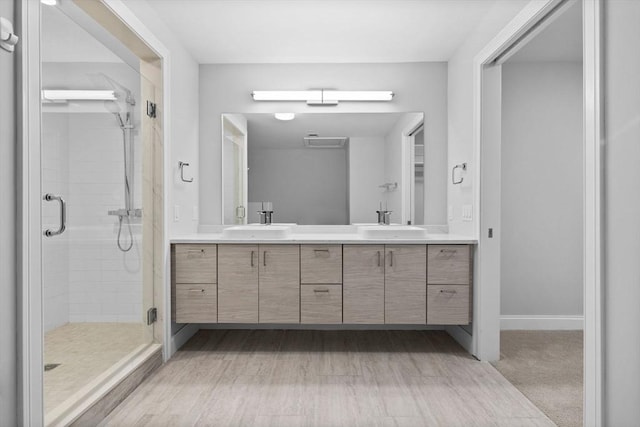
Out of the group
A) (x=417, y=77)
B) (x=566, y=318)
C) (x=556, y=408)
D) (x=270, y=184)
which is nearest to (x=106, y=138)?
(x=270, y=184)

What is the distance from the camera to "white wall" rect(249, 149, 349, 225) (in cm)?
370

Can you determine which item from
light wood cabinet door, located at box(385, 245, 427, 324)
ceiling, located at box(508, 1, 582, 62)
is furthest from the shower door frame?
ceiling, located at box(508, 1, 582, 62)

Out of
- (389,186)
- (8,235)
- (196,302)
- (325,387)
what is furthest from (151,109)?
(325,387)

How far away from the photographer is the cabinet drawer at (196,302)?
9.93 feet

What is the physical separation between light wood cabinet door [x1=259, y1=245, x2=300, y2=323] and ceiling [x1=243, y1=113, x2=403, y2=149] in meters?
1.09

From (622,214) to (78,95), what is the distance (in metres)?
2.48

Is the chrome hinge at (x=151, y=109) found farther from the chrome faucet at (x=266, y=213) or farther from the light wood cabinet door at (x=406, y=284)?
the light wood cabinet door at (x=406, y=284)

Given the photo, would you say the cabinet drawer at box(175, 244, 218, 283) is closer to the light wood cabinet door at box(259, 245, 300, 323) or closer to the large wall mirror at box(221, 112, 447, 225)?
the light wood cabinet door at box(259, 245, 300, 323)

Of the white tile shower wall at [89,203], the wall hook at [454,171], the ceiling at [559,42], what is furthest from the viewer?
the wall hook at [454,171]

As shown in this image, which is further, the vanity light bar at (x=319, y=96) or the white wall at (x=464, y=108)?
the vanity light bar at (x=319, y=96)

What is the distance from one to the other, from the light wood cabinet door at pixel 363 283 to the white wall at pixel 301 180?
0.77m

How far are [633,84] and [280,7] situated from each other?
6.36ft

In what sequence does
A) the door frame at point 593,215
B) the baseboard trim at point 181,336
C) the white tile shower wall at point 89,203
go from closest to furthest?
1. the door frame at point 593,215
2. the white tile shower wall at point 89,203
3. the baseboard trim at point 181,336

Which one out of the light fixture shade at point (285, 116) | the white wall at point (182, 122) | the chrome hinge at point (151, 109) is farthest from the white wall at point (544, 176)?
the chrome hinge at point (151, 109)
